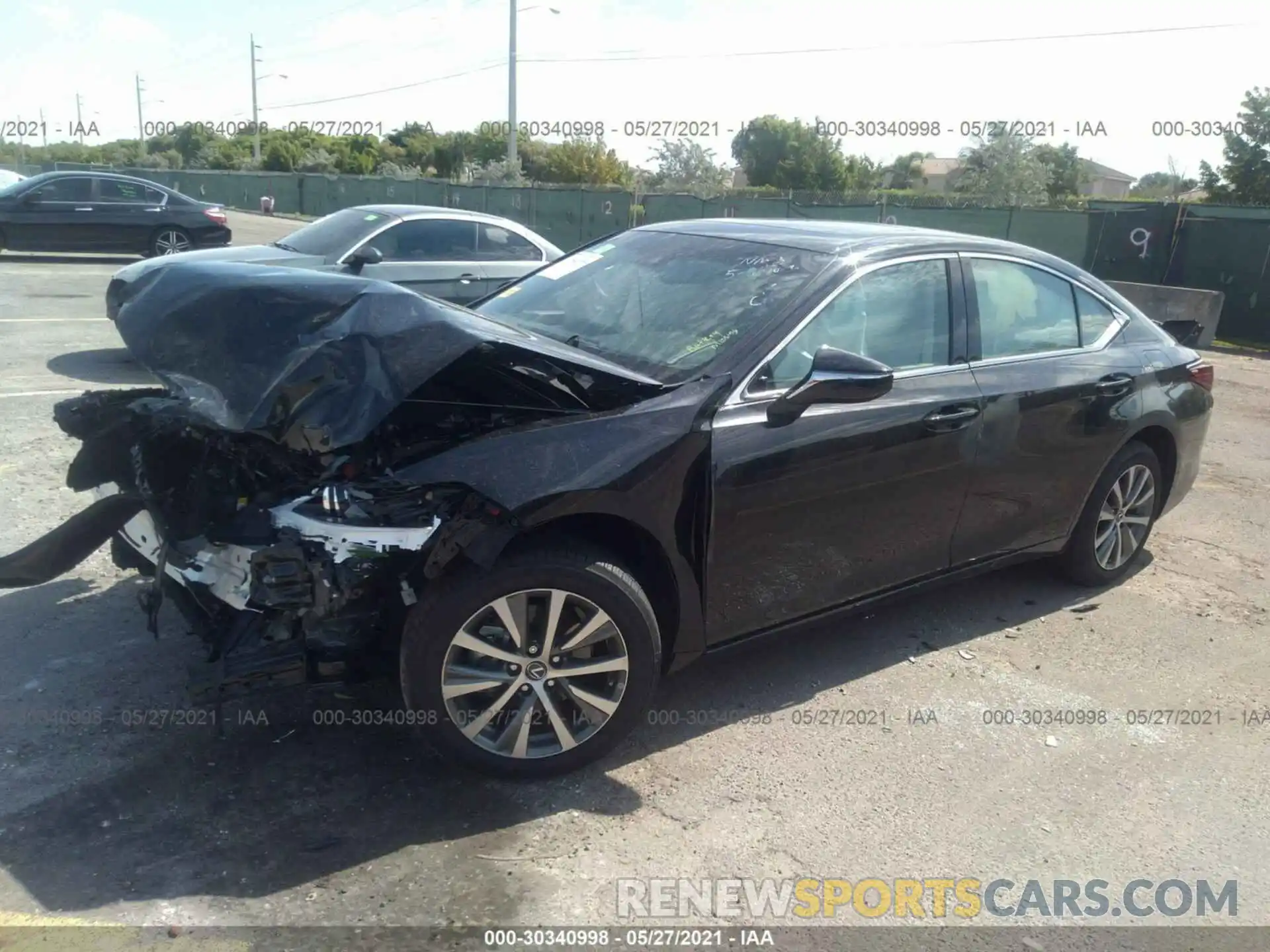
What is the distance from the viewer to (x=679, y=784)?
345cm

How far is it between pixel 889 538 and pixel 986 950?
64.6 inches

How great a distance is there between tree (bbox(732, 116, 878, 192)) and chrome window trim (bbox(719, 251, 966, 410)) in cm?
6146

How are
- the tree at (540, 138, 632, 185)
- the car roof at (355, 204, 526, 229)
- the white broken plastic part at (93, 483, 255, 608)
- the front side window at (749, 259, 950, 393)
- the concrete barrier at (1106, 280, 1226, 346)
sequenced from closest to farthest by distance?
the white broken plastic part at (93, 483, 255, 608) → the front side window at (749, 259, 950, 393) → the car roof at (355, 204, 526, 229) → the concrete barrier at (1106, 280, 1226, 346) → the tree at (540, 138, 632, 185)

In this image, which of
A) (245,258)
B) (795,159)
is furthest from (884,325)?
(795,159)

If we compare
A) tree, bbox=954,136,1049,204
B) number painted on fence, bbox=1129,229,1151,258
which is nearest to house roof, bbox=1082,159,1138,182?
tree, bbox=954,136,1049,204

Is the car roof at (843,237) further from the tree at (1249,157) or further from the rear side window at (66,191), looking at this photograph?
the tree at (1249,157)

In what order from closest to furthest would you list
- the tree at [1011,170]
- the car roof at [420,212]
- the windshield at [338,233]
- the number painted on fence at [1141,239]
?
the windshield at [338,233] < the car roof at [420,212] < the number painted on fence at [1141,239] < the tree at [1011,170]

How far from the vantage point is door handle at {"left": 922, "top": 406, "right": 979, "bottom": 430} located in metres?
4.06

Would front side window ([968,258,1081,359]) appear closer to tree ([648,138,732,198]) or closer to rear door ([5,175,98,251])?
rear door ([5,175,98,251])

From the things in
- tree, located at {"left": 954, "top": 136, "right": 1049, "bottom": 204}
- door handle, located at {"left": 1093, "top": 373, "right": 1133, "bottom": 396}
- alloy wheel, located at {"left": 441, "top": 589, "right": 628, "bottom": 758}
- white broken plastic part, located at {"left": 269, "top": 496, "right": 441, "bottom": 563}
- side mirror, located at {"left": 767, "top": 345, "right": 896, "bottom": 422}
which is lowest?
alloy wheel, located at {"left": 441, "top": 589, "right": 628, "bottom": 758}

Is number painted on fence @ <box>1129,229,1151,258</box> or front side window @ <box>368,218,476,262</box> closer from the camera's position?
front side window @ <box>368,218,476,262</box>

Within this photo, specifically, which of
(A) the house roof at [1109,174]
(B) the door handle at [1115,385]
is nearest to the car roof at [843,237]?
(B) the door handle at [1115,385]

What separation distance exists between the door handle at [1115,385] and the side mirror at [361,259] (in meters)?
6.18

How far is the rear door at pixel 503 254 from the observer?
10.0 m
